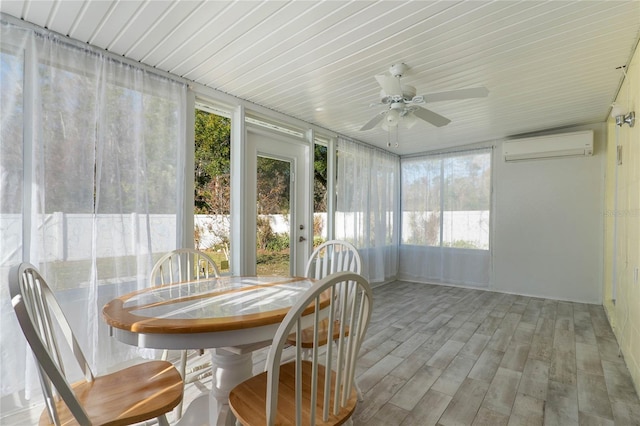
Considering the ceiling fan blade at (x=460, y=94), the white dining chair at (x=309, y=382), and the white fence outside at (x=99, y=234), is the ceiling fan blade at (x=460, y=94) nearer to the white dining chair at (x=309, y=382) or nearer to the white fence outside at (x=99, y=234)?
the white dining chair at (x=309, y=382)

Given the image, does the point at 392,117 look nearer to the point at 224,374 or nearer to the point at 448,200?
the point at 224,374

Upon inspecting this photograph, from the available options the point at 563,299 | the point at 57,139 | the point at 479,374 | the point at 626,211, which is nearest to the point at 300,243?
the point at 479,374

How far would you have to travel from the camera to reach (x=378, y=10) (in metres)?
1.67

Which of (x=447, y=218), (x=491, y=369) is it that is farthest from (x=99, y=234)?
(x=447, y=218)

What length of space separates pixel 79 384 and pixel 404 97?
2.45m

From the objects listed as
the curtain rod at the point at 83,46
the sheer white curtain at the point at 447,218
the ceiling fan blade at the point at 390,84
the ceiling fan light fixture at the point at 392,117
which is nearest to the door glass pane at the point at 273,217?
the curtain rod at the point at 83,46

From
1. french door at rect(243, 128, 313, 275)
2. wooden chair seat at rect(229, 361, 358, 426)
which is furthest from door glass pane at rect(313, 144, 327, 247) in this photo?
wooden chair seat at rect(229, 361, 358, 426)

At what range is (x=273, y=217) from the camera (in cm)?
346

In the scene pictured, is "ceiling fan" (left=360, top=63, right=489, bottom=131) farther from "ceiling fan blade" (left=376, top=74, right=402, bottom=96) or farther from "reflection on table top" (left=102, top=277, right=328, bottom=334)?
"reflection on table top" (left=102, top=277, right=328, bottom=334)

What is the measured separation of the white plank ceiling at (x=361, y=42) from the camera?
167 cm

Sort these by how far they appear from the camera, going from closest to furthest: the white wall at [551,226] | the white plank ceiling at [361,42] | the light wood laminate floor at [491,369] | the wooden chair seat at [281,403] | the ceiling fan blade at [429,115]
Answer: the wooden chair seat at [281,403] → the white plank ceiling at [361,42] → the light wood laminate floor at [491,369] → the ceiling fan blade at [429,115] → the white wall at [551,226]

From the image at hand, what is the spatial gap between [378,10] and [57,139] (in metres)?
2.06

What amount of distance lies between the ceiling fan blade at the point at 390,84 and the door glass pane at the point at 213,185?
3516 millimetres

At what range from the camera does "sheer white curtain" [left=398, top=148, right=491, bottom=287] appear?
4.74 meters
